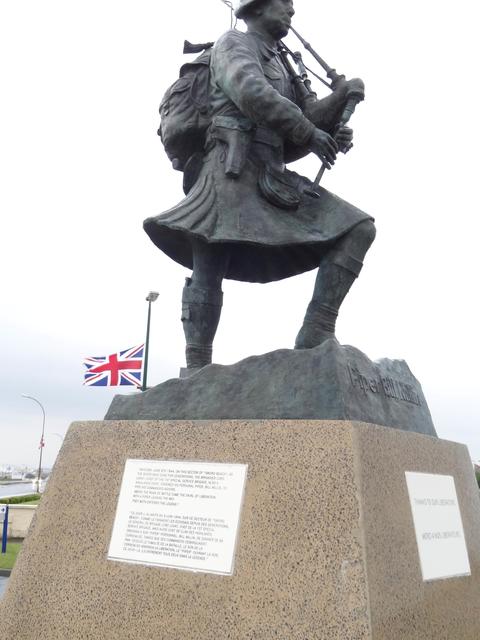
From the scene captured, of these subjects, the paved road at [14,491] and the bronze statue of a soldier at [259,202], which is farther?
the paved road at [14,491]

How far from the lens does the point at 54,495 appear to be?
10.5 ft

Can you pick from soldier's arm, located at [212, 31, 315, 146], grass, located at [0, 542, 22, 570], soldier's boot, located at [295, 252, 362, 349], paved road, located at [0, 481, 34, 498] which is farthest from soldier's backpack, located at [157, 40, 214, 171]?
paved road, located at [0, 481, 34, 498]

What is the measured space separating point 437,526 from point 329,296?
4.17 feet

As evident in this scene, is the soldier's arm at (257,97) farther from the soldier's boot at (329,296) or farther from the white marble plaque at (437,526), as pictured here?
the white marble plaque at (437,526)

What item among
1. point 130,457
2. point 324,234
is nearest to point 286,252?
point 324,234

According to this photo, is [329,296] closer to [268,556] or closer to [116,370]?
[268,556]

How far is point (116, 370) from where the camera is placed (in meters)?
12.0

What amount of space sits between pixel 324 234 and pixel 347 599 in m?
Result: 1.91

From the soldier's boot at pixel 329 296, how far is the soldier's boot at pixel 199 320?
0.55 m

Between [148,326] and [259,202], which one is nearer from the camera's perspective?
[259,202]

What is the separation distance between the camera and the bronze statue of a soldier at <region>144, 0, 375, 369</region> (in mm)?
3523

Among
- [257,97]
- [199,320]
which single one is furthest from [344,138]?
[199,320]

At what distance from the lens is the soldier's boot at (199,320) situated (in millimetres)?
3727

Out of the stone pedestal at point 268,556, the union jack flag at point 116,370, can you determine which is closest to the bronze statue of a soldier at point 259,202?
the stone pedestal at point 268,556
